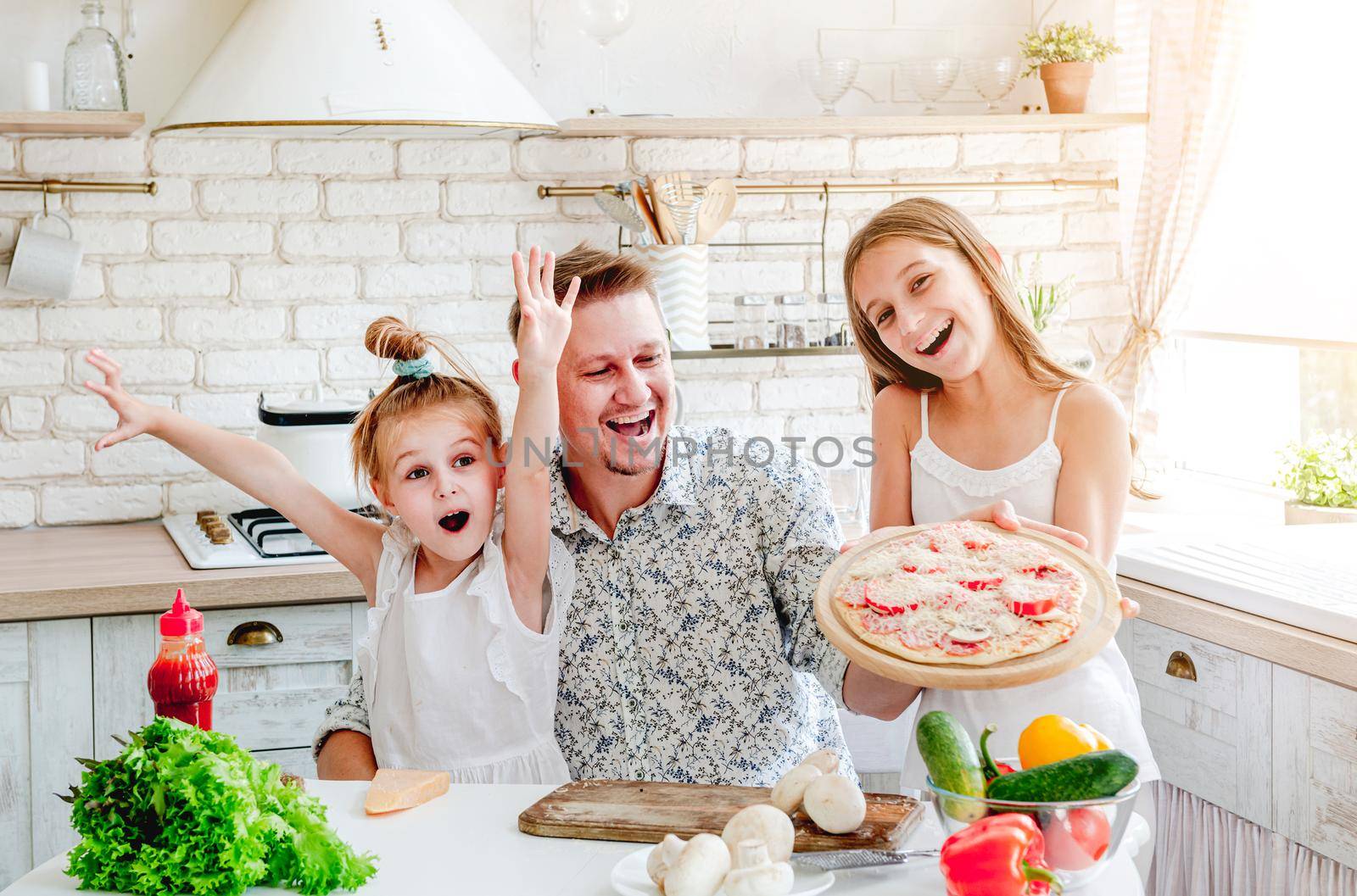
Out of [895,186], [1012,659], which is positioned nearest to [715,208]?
[895,186]

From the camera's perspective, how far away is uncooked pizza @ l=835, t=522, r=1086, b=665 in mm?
1381

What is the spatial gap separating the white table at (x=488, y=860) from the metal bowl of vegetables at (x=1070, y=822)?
0.06m

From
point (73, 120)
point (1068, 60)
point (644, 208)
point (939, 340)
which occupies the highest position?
point (1068, 60)

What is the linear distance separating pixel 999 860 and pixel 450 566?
3.40ft

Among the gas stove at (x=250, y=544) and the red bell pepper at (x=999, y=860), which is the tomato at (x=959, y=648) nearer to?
the red bell pepper at (x=999, y=860)

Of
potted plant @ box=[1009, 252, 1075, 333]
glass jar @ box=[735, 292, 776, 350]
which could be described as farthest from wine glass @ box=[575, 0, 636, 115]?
potted plant @ box=[1009, 252, 1075, 333]

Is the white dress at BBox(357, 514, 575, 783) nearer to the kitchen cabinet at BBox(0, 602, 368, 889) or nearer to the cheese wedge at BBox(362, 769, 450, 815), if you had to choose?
the cheese wedge at BBox(362, 769, 450, 815)

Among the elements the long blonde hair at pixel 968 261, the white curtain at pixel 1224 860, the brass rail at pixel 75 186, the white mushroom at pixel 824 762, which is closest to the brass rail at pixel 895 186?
the brass rail at pixel 75 186

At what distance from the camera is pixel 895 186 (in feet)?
10.6

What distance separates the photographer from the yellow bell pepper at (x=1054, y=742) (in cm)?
112

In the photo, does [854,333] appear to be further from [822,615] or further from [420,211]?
[420,211]

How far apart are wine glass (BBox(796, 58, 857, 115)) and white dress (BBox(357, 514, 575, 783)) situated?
1743 mm

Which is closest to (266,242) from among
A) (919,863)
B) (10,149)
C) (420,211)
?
(420,211)

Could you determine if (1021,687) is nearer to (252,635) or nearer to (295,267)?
(252,635)
